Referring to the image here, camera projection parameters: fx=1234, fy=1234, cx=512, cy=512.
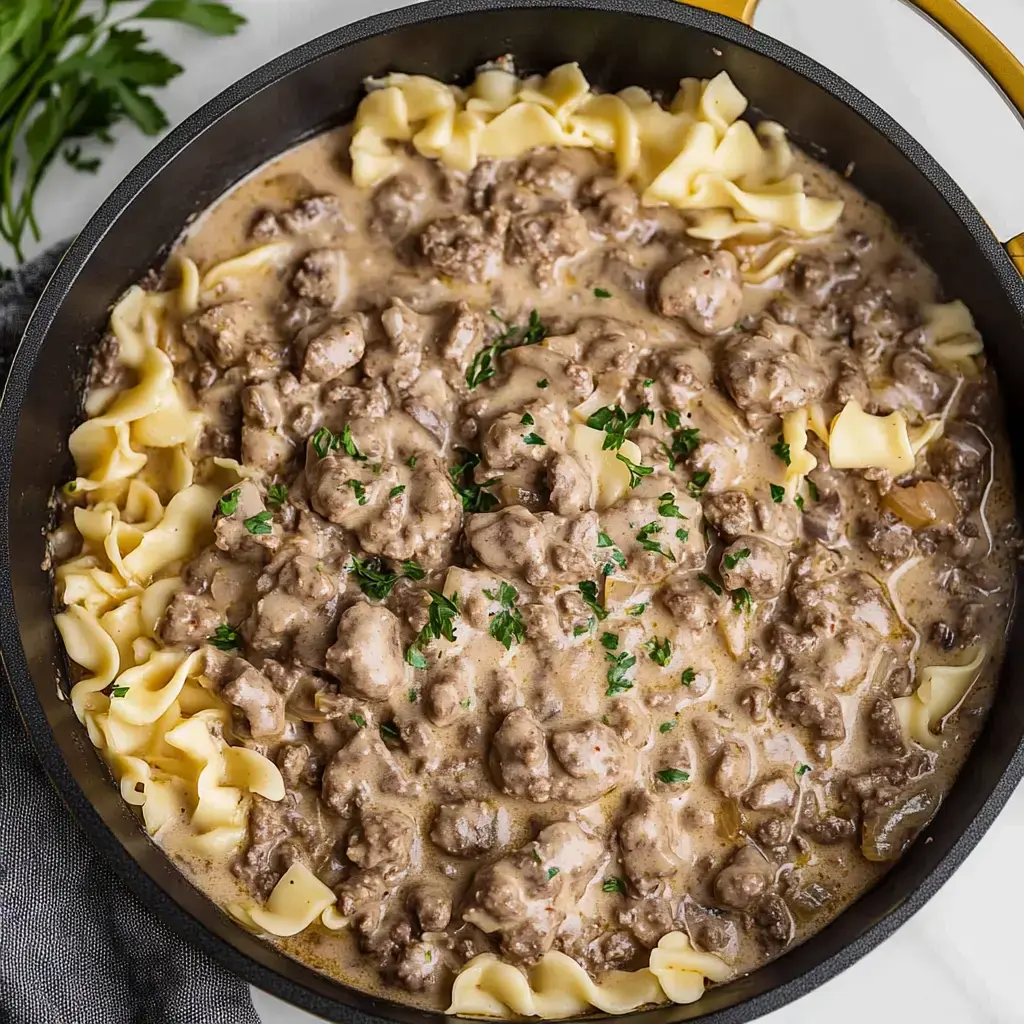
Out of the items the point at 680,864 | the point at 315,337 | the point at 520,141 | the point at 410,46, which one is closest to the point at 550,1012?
the point at 680,864

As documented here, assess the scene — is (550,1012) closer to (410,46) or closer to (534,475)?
(534,475)

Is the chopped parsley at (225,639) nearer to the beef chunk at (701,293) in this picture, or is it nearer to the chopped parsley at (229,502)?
the chopped parsley at (229,502)

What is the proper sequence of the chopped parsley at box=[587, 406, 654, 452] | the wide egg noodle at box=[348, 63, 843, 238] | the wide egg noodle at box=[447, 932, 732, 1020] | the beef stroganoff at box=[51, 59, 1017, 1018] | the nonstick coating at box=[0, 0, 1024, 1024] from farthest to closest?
the wide egg noodle at box=[348, 63, 843, 238], the chopped parsley at box=[587, 406, 654, 452], the beef stroganoff at box=[51, 59, 1017, 1018], the wide egg noodle at box=[447, 932, 732, 1020], the nonstick coating at box=[0, 0, 1024, 1024]

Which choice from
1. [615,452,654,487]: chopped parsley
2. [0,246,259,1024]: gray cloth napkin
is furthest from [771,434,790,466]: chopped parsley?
[0,246,259,1024]: gray cloth napkin

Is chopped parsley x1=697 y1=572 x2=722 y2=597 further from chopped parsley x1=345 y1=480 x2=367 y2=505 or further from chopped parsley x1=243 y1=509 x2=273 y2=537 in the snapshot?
chopped parsley x1=243 y1=509 x2=273 y2=537

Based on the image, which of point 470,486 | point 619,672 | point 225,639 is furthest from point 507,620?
point 225,639

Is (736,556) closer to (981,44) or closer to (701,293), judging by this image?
(701,293)

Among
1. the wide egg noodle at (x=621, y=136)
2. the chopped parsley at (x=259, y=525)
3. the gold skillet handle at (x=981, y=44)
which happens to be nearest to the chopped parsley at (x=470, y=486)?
the chopped parsley at (x=259, y=525)
